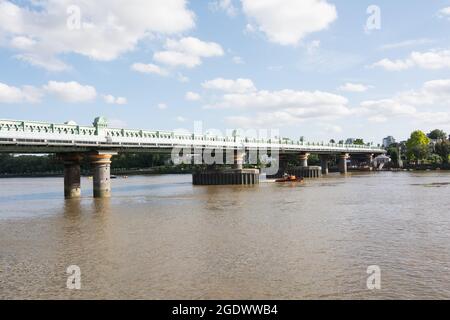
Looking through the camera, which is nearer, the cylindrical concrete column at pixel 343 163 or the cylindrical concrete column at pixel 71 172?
the cylindrical concrete column at pixel 71 172

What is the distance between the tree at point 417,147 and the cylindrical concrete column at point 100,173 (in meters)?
126

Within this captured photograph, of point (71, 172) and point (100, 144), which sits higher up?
point (100, 144)

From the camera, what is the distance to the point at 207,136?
72062 millimetres

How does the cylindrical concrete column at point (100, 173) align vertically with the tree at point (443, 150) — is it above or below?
below

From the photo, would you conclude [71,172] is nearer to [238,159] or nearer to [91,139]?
[91,139]

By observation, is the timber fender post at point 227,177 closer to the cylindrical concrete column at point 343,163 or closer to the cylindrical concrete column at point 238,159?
the cylindrical concrete column at point 238,159

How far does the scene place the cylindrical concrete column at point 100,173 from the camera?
51969 millimetres

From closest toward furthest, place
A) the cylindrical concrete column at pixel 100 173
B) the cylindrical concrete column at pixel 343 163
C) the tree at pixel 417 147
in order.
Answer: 1. the cylindrical concrete column at pixel 100 173
2. the cylindrical concrete column at pixel 343 163
3. the tree at pixel 417 147

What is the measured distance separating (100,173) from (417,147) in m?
127

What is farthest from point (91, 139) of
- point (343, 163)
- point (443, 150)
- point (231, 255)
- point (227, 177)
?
point (443, 150)

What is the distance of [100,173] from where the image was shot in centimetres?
5247

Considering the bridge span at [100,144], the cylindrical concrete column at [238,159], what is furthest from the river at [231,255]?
the cylindrical concrete column at [238,159]
